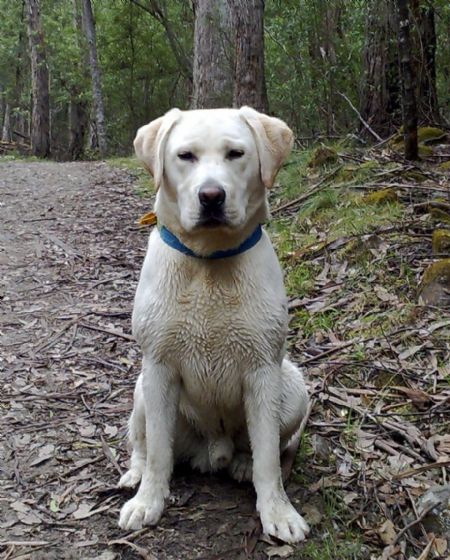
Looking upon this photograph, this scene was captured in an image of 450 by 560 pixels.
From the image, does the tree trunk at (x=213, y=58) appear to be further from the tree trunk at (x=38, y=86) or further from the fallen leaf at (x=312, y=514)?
the tree trunk at (x=38, y=86)

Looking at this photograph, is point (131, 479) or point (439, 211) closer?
point (131, 479)

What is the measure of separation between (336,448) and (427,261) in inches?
75.4

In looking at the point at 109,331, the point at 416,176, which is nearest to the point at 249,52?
the point at 416,176

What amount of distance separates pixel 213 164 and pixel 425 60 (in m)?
5.94

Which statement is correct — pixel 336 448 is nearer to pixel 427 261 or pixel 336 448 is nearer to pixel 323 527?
pixel 323 527

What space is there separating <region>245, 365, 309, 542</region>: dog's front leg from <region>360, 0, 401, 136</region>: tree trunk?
5.88m

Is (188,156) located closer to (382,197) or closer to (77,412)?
(77,412)

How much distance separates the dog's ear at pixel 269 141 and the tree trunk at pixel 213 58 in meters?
6.36

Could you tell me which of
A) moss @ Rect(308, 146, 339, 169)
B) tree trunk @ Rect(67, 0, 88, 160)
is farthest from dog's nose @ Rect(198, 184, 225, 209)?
tree trunk @ Rect(67, 0, 88, 160)

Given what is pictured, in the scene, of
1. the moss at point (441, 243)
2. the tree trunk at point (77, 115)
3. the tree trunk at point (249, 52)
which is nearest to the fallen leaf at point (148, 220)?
the tree trunk at point (249, 52)

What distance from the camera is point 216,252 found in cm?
277

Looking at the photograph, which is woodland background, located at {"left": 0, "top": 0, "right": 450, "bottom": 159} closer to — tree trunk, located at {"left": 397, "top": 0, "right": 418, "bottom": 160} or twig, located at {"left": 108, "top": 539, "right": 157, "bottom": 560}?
tree trunk, located at {"left": 397, "top": 0, "right": 418, "bottom": 160}

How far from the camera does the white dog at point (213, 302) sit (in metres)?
2.64

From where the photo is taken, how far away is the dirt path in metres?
2.84
